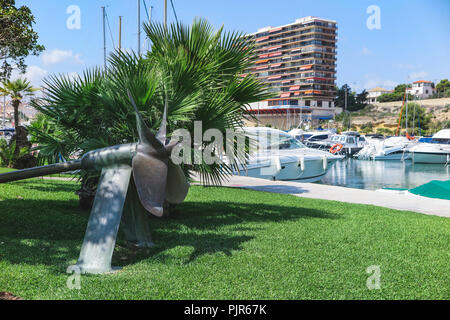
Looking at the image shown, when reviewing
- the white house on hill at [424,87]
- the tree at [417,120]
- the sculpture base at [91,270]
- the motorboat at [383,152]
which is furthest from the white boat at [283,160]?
the white house on hill at [424,87]

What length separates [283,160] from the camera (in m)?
17.4

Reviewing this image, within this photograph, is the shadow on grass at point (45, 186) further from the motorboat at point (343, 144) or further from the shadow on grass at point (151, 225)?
the motorboat at point (343, 144)

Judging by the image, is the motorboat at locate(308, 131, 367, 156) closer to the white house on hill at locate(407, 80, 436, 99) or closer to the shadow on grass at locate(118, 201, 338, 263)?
the shadow on grass at locate(118, 201, 338, 263)

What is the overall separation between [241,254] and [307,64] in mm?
127622

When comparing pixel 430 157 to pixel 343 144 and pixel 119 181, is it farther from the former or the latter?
pixel 119 181

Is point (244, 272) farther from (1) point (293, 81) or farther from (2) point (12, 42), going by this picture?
(1) point (293, 81)

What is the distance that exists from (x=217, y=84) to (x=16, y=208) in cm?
460

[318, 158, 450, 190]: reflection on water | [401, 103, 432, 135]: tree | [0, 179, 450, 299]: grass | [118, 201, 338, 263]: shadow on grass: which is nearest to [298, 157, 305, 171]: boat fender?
[318, 158, 450, 190]: reflection on water

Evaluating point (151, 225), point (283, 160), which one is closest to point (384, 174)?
point (283, 160)

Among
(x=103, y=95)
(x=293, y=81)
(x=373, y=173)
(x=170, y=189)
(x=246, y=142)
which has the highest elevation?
(x=293, y=81)

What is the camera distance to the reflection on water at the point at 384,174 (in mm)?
22848

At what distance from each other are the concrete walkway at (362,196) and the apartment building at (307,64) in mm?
101311
